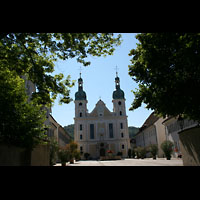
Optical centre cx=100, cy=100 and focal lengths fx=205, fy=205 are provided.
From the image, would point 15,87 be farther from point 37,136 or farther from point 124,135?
point 124,135

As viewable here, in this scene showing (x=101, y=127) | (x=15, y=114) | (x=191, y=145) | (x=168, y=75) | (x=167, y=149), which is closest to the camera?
(x=15, y=114)

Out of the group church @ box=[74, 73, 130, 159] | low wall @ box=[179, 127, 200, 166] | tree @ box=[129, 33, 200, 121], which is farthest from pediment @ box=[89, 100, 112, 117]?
tree @ box=[129, 33, 200, 121]

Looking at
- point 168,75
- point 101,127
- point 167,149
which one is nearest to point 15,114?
point 168,75

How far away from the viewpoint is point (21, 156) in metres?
11.3

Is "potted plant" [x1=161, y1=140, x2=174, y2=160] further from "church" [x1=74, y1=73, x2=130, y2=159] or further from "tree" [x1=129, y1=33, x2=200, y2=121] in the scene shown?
"church" [x1=74, y1=73, x2=130, y2=159]

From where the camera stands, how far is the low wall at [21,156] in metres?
9.23

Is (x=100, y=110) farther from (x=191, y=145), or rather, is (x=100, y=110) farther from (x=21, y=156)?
→ (x=21, y=156)

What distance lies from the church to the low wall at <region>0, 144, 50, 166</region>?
46.5 meters

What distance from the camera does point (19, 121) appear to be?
963cm

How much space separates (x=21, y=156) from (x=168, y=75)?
29.6ft

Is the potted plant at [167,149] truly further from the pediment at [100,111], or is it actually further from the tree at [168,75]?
the pediment at [100,111]
